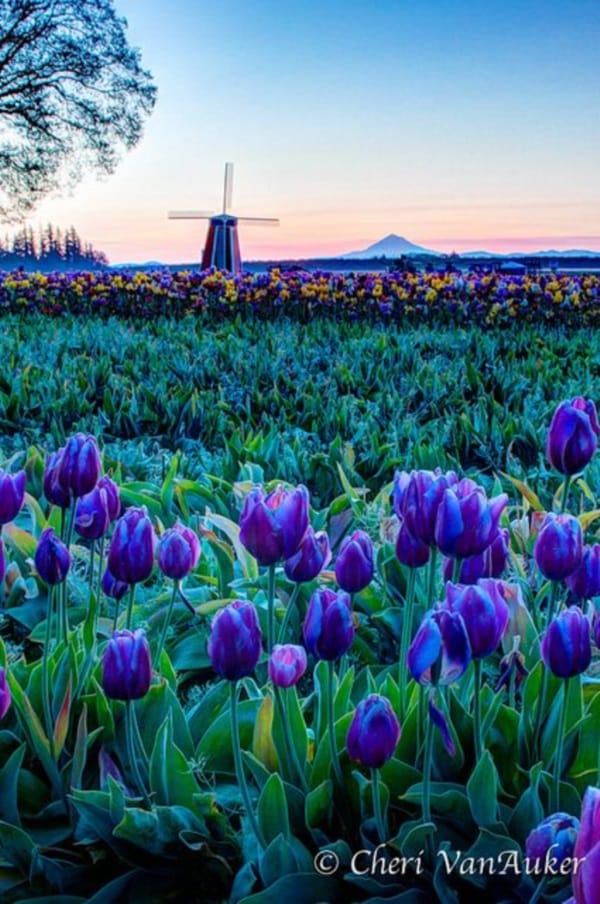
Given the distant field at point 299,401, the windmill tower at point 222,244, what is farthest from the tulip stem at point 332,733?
the windmill tower at point 222,244

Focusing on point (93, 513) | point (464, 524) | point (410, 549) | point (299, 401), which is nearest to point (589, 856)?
point (464, 524)

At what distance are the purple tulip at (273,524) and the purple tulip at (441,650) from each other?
257mm

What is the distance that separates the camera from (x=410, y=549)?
4.12 feet

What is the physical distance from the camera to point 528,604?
1977mm

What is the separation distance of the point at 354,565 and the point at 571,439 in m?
0.44

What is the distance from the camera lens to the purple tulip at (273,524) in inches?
45.5

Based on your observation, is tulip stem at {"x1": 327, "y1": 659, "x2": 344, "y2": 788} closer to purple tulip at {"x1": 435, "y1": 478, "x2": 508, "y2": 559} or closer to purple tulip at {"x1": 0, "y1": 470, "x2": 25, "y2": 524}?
purple tulip at {"x1": 435, "y1": 478, "x2": 508, "y2": 559}

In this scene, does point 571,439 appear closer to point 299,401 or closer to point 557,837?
point 557,837

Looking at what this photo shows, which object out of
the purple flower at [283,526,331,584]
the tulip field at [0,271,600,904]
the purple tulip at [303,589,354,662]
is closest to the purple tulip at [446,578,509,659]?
the tulip field at [0,271,600,904]

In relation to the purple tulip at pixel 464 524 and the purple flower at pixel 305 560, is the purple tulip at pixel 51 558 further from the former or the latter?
the purple tulip at pixel 464 524

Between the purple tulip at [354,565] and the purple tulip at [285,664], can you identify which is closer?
the purple tulip at [285,664]

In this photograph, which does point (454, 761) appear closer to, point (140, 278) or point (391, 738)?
point (391, 738)

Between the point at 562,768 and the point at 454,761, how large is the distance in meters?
0.15

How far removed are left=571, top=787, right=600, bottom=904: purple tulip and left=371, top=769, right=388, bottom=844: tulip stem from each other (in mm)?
457
